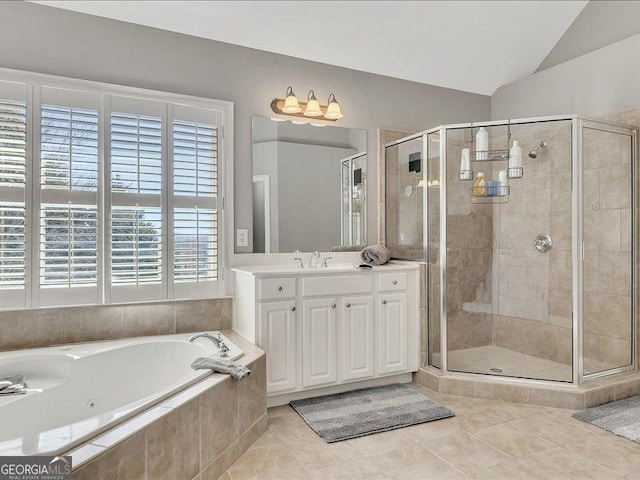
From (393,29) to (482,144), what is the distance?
1191 millimetres

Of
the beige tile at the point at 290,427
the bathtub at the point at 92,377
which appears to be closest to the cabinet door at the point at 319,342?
the beige tile at the point at 290,427

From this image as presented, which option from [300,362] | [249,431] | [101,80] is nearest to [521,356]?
[300,362]

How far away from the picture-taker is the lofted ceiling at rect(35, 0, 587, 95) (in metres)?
3.04

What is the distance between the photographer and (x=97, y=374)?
2514 millimetres

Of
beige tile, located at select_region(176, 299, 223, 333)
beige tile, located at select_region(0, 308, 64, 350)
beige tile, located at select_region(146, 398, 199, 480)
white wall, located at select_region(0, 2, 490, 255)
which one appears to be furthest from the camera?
beige tile, located at select_region(176, 299, 223, 333)

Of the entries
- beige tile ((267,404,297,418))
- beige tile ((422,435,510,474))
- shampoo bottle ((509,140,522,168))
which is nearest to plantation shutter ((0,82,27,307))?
beige tile ((267,404,297,418))

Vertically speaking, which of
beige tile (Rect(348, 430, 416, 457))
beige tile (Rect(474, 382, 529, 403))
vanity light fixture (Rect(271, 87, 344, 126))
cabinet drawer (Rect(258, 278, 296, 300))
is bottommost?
beige tile (Rect(348, 430, 416, 457))

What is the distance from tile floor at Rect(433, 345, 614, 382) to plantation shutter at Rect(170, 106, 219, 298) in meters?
1.93

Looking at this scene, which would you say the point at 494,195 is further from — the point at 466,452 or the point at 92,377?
the point at 92,377

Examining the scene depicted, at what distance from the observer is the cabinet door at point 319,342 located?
3.01 metres

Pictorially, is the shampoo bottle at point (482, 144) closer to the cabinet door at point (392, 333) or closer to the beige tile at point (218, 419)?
the cabinet door at point (392, 333)

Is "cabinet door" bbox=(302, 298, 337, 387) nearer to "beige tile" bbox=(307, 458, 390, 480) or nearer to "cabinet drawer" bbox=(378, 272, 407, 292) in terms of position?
"cabinet drawer" bbox=(378, 272, 407, 292)

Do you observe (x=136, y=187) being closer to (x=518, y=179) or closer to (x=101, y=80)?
(x=101, y=80)

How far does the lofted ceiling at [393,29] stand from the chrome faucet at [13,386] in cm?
226
